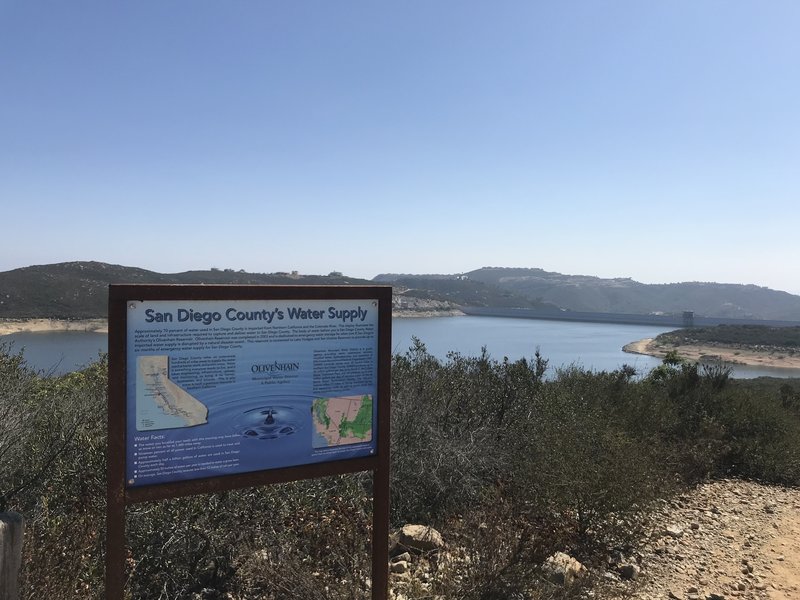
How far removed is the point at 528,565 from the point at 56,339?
39347 millimetres

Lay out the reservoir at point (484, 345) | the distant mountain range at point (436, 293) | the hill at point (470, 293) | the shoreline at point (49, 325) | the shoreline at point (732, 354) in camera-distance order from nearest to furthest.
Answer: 1. the reservoir at point (484, 345)
2. the shoreline at point (49, 325)
3. the distant mountain range at point (436, 293)
4. the shoreline at point (732, 354)
5. the hill at point (470, 293)

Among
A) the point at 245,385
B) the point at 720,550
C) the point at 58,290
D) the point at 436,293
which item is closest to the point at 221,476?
the point at 245,385

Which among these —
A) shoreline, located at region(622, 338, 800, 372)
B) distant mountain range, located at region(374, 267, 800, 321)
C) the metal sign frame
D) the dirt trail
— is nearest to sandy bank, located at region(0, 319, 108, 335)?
the dirt trail

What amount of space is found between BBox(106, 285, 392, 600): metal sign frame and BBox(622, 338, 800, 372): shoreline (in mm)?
55689

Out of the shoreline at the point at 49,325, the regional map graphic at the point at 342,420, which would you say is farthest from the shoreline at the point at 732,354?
the regional map graphic at the point at 342,420

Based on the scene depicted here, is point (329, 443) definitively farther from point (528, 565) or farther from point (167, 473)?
point (528, 565)

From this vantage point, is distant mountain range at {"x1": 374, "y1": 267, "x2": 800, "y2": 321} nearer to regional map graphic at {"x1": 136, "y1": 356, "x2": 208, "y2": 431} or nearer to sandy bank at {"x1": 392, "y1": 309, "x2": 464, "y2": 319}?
sandy bank at {"x1": 392, "y1": 309, "x2": 464, "y2": 319}

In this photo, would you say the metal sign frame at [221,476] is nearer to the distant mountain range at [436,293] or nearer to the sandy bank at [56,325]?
the distant mountain range at [436,293]

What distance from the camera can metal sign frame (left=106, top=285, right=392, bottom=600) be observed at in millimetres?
2389

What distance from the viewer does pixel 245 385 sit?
105 inches

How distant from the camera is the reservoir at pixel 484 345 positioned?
61.2 ft

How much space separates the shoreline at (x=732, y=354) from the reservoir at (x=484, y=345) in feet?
6.82

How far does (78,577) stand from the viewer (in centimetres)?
298

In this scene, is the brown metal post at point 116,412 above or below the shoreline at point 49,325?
above
